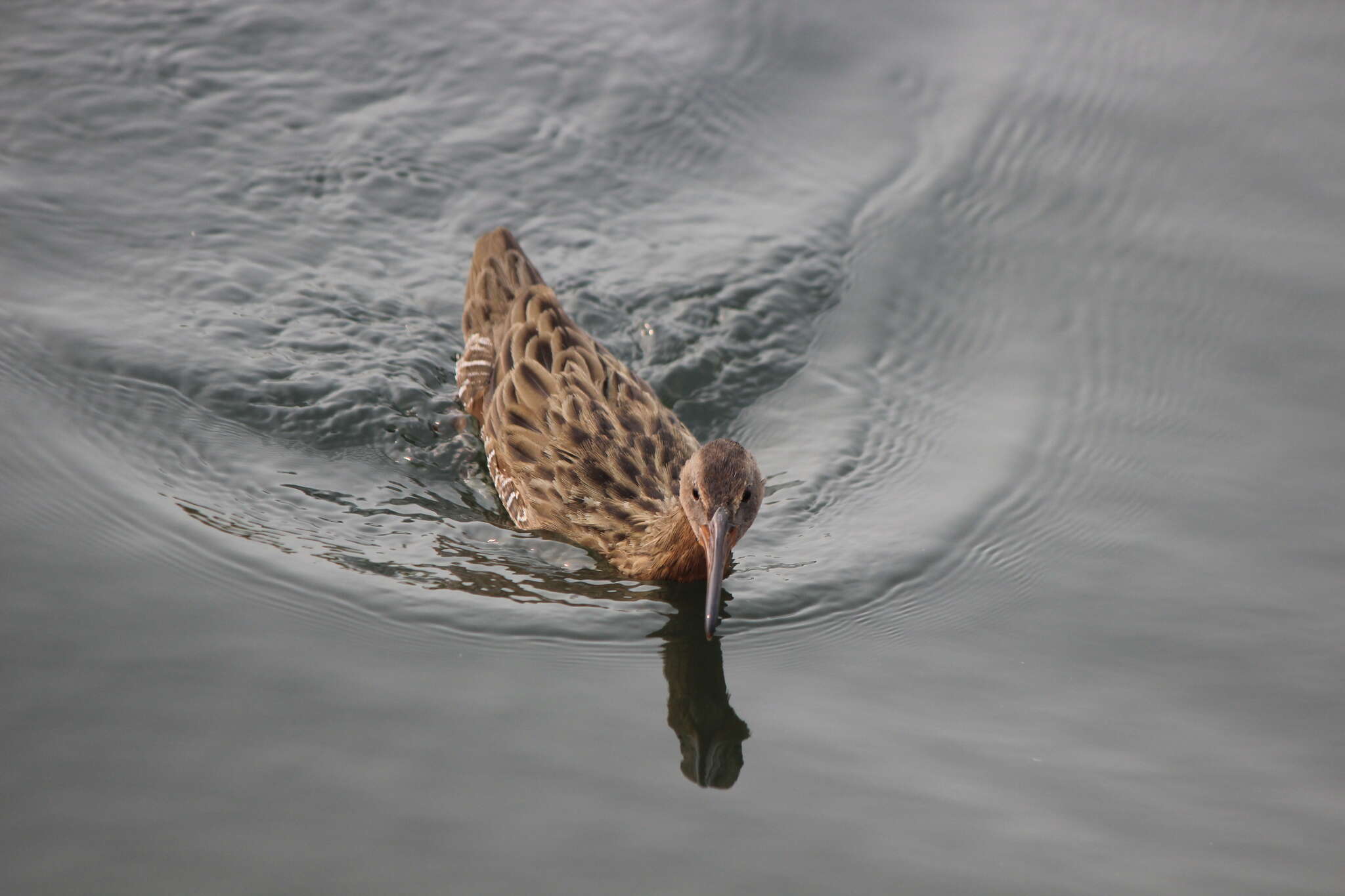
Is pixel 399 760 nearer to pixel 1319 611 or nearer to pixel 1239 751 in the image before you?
pixel 1239 751

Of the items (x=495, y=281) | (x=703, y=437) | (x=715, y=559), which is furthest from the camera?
(x=495, y=281)

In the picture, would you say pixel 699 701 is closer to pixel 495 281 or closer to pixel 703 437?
A: pixel 703 437

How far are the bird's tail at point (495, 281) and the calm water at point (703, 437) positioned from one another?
39 centimetres

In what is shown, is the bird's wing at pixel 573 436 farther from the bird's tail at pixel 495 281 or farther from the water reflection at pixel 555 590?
the water reflection at pixel 555 590

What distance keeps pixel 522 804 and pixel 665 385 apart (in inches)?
164

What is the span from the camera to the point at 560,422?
25.2ft

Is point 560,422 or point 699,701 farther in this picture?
point 560,422

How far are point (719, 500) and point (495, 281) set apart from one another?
300 centimetres

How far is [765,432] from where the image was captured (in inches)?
328

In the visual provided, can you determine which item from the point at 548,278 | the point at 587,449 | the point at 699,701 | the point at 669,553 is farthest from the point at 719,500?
the point at 548,278

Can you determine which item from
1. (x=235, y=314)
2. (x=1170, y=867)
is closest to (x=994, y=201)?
(x=235, y=314)

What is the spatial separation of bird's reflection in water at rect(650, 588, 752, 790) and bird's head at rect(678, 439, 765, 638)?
11cm

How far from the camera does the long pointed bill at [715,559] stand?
6.12 metres

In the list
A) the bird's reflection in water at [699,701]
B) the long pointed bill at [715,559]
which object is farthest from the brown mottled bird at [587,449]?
the bird's reflection in water at [699,701]
